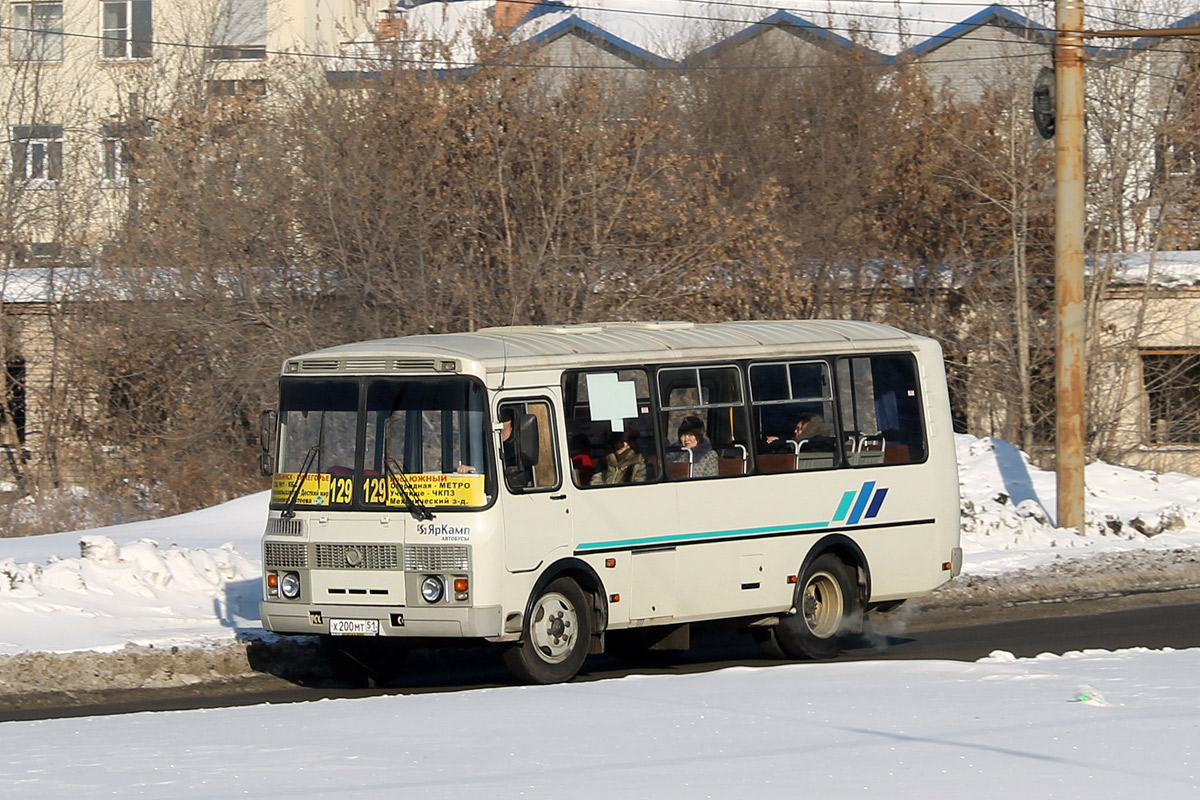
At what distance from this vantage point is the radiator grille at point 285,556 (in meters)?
11.7

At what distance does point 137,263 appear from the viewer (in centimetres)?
2697

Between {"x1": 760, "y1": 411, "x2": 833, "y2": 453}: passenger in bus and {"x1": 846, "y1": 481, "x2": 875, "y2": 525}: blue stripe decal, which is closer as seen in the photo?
{"x1": 760, "y1": 411, "x2": 833, "y2": 453}: passenger in bus

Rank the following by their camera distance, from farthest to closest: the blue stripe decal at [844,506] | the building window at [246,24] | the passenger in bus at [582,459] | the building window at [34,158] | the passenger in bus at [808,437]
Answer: the building window at [246,24] < the building window at [34,158] < the blue stripe decal at [844,506] < the passenger in bus at [808,437] < the passenger in bus at [582,459]

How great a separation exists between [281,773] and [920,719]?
3.42m

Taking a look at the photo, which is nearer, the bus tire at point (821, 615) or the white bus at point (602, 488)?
the white bus at point (602, 488)

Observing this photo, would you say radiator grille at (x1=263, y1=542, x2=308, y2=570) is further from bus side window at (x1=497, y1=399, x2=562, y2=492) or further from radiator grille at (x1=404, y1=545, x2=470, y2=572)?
bus side window at (x1=497, y1=399, x2=562, y2=492)

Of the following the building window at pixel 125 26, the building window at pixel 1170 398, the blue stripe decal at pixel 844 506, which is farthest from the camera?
the building window at pixel 125 26

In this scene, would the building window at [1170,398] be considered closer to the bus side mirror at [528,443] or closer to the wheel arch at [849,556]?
the wheel arch at [849,556]

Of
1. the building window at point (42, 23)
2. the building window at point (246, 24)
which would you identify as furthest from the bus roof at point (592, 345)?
A: the building window at point (42, 23)

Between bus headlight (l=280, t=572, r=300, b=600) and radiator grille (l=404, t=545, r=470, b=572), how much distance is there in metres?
0.92

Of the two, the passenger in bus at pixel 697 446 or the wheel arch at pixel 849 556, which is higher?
the passenger in bus at pixel 697 446

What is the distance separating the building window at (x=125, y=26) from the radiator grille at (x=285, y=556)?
127ft

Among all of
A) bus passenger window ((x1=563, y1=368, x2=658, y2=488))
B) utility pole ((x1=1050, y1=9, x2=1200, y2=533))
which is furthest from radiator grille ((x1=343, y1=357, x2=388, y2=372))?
utility pole ((x1=1050, y1=9, x2=1200, y2=533))

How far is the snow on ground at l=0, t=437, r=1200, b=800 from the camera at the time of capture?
7266 mm
